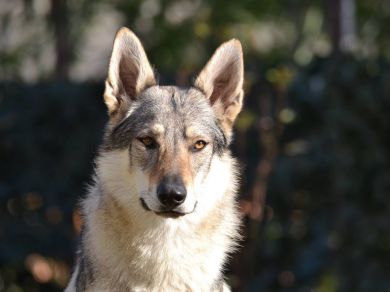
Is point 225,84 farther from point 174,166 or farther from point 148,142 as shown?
point 174,166

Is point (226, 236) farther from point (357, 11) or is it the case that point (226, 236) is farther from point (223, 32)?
point (357, 11)

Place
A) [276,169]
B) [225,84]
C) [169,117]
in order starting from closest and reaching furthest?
[169,117] < [225,84] < [276,169]

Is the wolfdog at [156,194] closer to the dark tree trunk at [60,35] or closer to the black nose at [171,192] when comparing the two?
the black nose at [171,192]

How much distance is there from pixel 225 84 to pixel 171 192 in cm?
131

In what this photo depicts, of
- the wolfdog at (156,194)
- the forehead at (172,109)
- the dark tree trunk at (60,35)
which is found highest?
the forehead at (172,109)

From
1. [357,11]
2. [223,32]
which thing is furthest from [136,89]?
[357,11]

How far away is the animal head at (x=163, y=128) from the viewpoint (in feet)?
17.6

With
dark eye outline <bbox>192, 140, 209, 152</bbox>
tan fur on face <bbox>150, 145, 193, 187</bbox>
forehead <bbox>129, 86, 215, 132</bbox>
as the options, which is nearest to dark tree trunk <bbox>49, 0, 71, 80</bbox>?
forehead <bbox>129, 86, 215, 132</bbox>

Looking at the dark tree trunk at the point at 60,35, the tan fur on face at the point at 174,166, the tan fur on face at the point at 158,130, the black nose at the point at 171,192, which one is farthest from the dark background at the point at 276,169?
the black nose at the point at 171,192

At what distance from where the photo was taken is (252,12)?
13945 millimetres

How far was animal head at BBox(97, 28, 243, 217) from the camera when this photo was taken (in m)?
5.36

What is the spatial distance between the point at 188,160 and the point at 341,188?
4288mm

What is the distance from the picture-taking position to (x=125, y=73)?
20.1 feet

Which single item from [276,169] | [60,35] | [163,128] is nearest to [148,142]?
[163,128]
